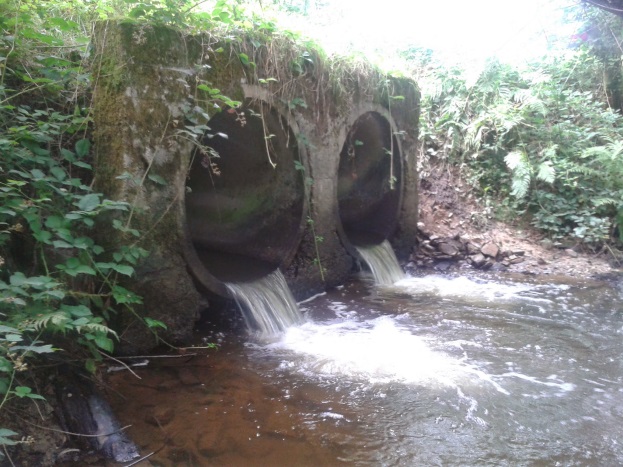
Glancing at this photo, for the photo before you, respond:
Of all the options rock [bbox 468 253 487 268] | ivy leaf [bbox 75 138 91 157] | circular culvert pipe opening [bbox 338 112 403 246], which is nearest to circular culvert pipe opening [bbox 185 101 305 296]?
circular culvert pipe opening [bbox 338 112 403 246]

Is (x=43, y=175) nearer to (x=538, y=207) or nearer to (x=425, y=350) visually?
(x=425, y=350)

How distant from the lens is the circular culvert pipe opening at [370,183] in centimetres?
671

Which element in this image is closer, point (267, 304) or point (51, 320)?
point (51, 320)

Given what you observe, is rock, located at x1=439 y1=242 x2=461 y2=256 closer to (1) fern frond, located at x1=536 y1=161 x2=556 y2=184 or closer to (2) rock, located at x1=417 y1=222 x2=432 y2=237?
(2) rock, located at x1=417 y1=222 x2=432 y2=237

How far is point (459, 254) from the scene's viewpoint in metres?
7.36

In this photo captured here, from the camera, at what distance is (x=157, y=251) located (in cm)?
377

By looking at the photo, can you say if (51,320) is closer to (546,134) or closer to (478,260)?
(478,260)

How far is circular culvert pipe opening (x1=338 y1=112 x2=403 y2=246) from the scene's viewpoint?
6.71 m

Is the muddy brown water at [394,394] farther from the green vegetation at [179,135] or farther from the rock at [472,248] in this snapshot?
the rock at [472,248]

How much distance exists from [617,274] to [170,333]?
5.92 metres

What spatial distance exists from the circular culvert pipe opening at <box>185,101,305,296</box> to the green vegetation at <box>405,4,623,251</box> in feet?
13.8

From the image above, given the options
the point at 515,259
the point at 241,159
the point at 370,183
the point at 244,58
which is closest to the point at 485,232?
the point at 515,259

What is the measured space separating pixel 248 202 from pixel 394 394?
3012 millimetres

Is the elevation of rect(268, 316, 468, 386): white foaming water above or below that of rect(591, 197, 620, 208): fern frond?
below
